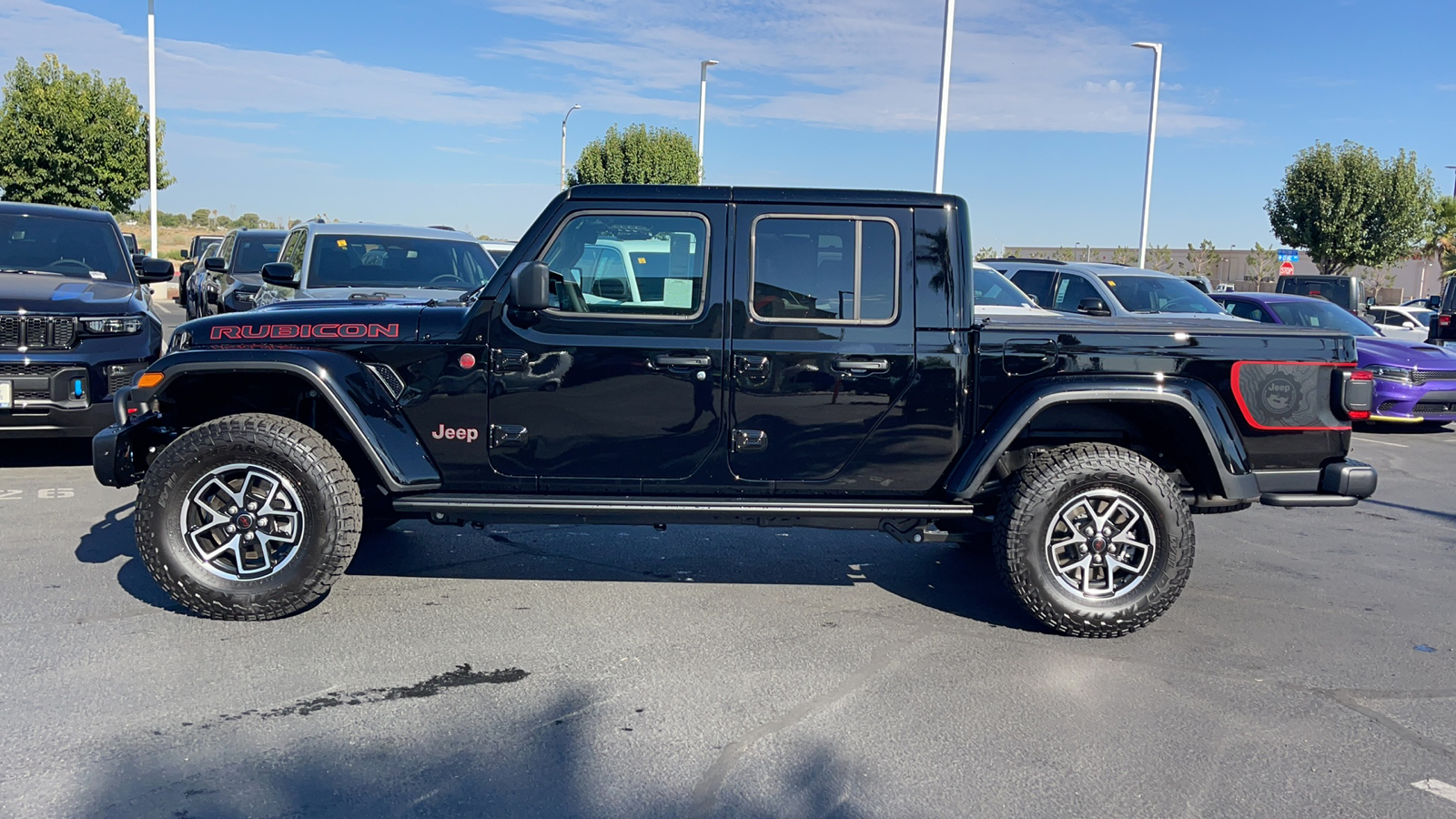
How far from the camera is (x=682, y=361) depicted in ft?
15.8

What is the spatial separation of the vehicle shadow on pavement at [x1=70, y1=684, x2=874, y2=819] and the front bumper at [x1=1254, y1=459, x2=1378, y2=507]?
266 centimetres

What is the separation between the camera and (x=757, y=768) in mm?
3521

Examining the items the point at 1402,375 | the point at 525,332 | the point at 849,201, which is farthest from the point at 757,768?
the point at 1402,375

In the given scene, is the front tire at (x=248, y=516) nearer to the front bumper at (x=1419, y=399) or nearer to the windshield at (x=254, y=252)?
the windshield at (x=254, y=252)

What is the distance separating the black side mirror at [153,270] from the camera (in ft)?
29.5

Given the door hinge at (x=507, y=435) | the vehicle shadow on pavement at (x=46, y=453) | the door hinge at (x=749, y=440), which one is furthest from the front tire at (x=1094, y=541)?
the vehicle shadow on pavement at (x=46, y=453)

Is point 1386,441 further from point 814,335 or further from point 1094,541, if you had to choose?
point 814,335

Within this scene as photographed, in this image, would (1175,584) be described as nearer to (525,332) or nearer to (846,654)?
(846,654)

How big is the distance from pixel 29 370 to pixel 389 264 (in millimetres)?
3149

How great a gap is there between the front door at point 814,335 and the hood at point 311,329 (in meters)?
1.51

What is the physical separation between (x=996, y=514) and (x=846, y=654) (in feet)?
3.18

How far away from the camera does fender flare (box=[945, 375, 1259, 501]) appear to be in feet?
15.6

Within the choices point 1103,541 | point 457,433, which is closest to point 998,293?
point 1103,541

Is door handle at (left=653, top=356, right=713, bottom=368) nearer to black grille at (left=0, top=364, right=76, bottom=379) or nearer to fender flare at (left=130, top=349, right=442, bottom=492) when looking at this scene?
fender flare at (left=130, top=349, right=442, bottom=492)
